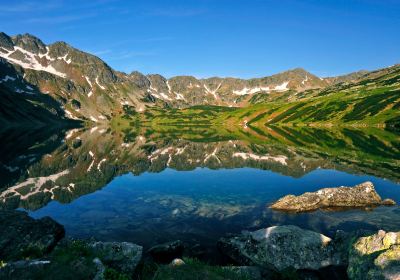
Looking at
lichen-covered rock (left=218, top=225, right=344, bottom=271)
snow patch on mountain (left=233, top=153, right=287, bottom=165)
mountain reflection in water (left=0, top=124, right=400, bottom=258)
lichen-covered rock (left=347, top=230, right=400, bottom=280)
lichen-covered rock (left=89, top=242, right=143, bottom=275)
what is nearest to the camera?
lichen-covered rock (left=347, top=230, right=400, bottom=280)

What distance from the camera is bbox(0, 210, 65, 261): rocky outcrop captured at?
22.6 metres

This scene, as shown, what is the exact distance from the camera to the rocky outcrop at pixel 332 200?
4484cm

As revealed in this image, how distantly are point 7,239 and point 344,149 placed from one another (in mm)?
98821

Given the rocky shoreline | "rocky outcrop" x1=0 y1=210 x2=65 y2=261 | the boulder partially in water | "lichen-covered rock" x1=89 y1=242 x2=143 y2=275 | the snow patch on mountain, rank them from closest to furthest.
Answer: the rocky shoreline < "rocky outcrop" x1=0 y1=210 x2=65 y2=261 < "lichen-covered rock" x1=89 y1=242 x2=143 y2=275 < the boulder partially in water < the snow patch on mountain

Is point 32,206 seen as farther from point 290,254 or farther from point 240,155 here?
point 240,155

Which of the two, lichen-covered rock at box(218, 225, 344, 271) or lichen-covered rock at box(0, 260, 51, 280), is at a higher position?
lichen-covered rock at box(0, 260, 51, 280)

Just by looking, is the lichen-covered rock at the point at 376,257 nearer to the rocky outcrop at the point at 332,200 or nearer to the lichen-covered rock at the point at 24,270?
the lichen-covered rock at the point at 24,270

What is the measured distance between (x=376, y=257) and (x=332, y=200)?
26105mm

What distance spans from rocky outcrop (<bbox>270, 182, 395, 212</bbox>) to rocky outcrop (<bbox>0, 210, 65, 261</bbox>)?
1117 inches

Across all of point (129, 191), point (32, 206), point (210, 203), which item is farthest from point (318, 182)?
point (32, 206)

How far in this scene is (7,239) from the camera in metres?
23.3

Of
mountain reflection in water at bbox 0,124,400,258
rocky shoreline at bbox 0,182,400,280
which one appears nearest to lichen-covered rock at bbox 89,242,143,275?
rocky shoreline at bbox 0,182,400,280

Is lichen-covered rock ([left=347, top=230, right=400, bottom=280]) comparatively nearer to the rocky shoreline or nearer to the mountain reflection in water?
the rocky shoreline

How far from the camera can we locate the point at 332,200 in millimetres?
46312
